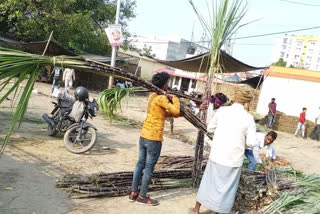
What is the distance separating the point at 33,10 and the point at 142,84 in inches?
571

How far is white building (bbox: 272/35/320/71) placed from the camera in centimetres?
9412

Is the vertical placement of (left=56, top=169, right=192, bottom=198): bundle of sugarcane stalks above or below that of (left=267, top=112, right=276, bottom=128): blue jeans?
below

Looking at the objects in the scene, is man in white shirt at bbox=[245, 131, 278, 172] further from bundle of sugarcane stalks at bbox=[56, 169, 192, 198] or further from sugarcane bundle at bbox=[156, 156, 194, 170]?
bundle of sugarcane stalks at bbox=[56, 169, 192, 198]

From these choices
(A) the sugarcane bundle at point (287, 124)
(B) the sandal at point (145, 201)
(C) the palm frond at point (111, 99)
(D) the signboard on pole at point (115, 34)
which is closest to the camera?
(B) the sandal at point (145, 201)

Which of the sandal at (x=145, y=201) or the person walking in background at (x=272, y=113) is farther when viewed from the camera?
the person walking in background at (x=272, y=113)

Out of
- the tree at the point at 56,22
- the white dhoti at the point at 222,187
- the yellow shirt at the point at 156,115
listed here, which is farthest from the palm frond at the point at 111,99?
the tree at the point at 56,22

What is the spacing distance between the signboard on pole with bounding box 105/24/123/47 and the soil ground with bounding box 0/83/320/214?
4.47m

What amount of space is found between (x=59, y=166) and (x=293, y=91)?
54.4ft

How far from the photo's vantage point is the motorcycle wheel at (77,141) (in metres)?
5.42

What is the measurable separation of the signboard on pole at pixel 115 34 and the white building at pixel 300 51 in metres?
86.3

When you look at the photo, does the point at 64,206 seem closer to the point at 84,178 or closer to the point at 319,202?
the point at 84,178

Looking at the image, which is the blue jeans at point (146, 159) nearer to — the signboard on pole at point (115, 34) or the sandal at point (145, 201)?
the sandal at point (145, 201)

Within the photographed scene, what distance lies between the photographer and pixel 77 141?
18.3ft

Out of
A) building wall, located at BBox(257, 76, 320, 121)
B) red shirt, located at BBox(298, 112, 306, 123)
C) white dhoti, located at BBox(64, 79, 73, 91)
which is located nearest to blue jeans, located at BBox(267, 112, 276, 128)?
red shirt, located at BBox(298, 112, 306, 123)
